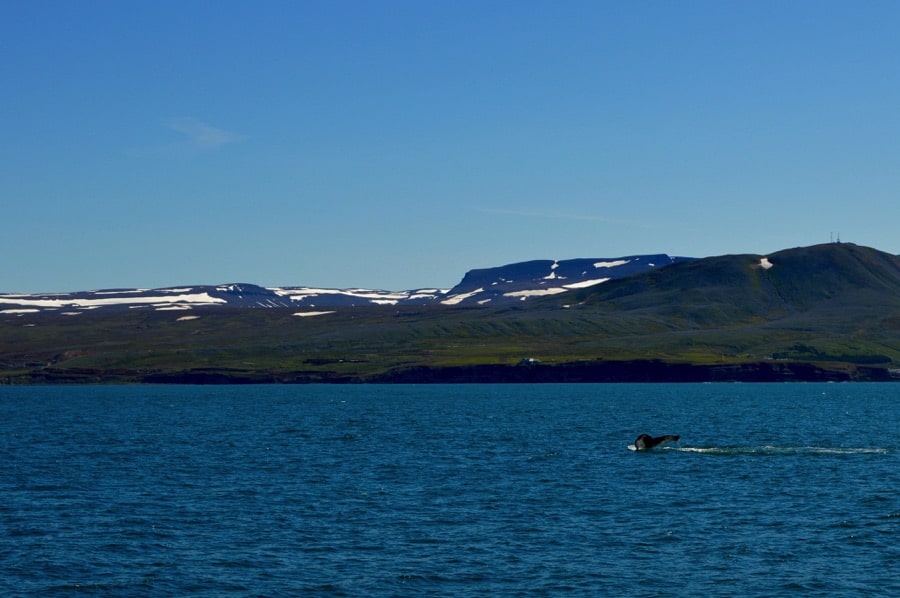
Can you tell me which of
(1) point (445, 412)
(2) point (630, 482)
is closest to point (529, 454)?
(2) point (630, 482)

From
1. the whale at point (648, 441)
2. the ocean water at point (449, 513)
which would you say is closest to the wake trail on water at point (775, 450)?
the ocean water at point (449, 513)

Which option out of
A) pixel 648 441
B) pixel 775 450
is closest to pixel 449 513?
pixel 648 441

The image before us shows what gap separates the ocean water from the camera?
43781 mm

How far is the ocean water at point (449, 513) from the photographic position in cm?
4378

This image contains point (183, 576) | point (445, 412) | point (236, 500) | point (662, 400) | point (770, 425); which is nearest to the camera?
point (183, 576)

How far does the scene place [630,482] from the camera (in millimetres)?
70438

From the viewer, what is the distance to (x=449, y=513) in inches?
2288

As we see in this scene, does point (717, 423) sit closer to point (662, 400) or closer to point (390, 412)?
point (390, 412)

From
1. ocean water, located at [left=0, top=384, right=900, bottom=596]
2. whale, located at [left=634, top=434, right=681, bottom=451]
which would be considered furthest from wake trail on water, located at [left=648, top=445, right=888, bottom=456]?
whale, located at [left=634, top=434, right=681, bottom=451]

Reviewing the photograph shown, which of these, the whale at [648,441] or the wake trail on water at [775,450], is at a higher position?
the whale at [648,441]

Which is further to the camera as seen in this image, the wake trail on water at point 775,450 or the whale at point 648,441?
the whale at point 648,441

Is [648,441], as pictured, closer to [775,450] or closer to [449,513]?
[775,450]

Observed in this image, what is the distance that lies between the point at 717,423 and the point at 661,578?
87.0 metres

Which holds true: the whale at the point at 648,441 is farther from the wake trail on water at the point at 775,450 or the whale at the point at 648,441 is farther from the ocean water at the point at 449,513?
the ocean water at the point at 449,513
